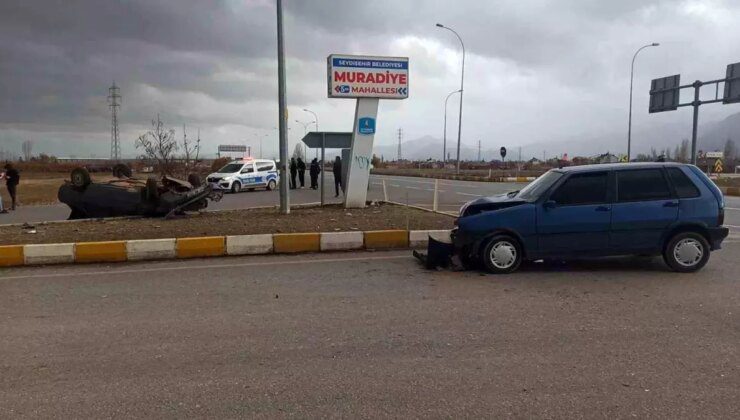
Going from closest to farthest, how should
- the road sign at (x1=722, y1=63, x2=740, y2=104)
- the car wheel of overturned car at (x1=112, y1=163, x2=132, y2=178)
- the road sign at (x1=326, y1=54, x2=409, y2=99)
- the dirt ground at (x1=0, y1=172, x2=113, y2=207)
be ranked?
1. the road sign at (x1=326, y1=54, x2=409, y2=99)
2. the car wheel of overturned car at (x1=112, y1=163, x2=132, y2=178)
3. the dirt ground at (x1=0, y1=172, x2=113, y2=207)
4. the road sign at (x1=722, y1=63, x2=740, y2=104)

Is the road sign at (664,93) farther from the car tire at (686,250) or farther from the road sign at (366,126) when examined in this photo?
the car tire at (686,250)

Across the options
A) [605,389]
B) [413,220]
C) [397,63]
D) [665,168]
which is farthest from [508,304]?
[397,63]

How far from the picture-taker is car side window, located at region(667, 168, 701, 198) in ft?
24.5

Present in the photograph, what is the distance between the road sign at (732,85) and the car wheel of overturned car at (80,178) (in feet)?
97.2

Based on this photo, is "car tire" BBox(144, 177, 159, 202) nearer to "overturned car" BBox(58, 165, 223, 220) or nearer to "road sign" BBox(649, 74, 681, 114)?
"overturned car" BBox(58, 165, 223, 220)

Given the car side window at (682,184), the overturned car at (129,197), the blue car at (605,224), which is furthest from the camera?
the overturned car at (129,197)

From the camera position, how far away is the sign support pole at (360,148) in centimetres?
1411

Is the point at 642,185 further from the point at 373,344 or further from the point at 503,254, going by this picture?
the point at 373,344

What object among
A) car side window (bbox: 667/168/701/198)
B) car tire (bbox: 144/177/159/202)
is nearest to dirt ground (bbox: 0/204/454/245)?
car tire (bbox: 144/177/159/202)

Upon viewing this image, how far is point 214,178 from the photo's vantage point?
27.4 metres

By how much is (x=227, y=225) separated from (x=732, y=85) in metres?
28.0

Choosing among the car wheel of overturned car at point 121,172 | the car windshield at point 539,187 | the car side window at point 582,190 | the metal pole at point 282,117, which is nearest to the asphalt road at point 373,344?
the car side window at point 582,190

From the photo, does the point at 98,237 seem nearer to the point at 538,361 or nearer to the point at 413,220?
the point at 413,220

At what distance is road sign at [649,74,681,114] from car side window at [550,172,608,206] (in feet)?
92.6
